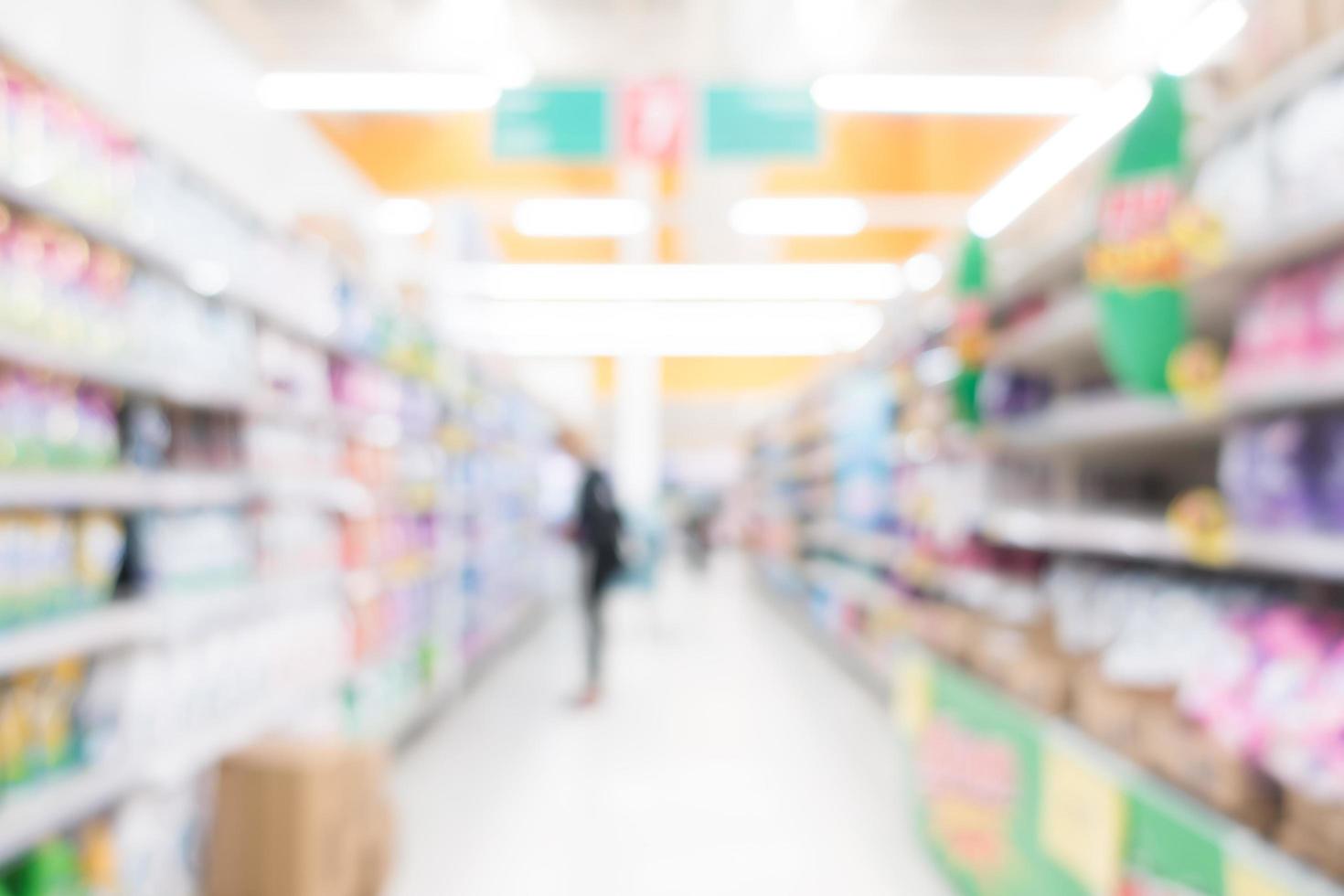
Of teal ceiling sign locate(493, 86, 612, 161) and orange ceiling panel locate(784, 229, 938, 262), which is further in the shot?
orange ceiling panel locate(784, 229, 938, 262)

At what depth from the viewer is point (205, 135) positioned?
2898 millimetres

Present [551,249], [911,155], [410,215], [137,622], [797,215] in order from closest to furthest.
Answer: [137,622] < [797,215] < [410,215] < [911,155] < [551,249]

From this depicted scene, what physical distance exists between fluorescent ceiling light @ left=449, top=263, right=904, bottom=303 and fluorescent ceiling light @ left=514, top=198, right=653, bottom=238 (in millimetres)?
831

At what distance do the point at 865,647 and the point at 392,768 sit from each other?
10.4 feet

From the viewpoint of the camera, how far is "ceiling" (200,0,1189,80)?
24.6ft

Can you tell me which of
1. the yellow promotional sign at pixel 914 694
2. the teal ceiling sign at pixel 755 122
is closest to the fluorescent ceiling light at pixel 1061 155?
the teal ceiling sign at pixel 755 122

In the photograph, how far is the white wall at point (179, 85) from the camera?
2084mm

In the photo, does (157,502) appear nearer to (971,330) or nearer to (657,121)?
(971,330)

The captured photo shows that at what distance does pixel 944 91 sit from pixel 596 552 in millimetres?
3902

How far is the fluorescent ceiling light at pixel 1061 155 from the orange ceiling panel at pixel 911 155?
2.06m

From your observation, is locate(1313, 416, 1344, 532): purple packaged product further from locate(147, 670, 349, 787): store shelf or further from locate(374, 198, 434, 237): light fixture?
locate(374, 198, 434, 237): light fixture

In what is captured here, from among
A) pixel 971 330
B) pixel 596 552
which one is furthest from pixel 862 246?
pixel 971 330

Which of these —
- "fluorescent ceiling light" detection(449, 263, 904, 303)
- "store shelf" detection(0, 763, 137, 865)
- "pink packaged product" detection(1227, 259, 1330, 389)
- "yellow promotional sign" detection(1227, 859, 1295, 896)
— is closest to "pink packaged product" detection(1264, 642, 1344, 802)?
"yellow promotional sign" detection(1227, 859, 1295, 896)

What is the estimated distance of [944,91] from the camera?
19.6 feet
